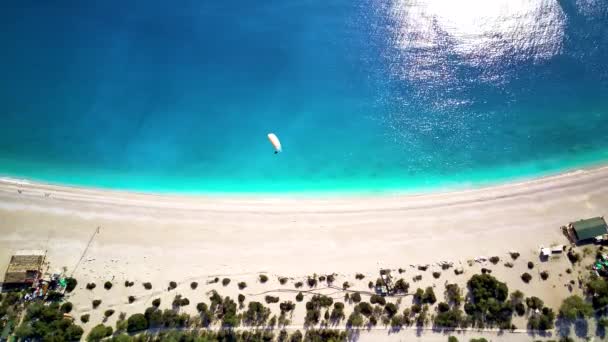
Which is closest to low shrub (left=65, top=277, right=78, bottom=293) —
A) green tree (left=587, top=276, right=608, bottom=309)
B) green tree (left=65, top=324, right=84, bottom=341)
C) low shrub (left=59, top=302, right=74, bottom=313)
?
low shrub (left=59, top=302, right=74, bottom=313)

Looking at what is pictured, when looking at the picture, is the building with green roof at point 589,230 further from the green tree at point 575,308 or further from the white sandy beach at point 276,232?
the green tree at point 575,308

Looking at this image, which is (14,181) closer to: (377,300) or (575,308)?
(377,300)

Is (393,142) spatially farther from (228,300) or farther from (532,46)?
(228,300)

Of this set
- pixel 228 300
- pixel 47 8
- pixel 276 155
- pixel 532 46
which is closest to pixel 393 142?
pixel 276 155

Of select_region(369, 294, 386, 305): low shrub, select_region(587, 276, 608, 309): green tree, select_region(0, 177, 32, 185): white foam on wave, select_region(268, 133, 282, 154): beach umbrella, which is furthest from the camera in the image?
select_region(268, 133, 282, 154): beach umbrella

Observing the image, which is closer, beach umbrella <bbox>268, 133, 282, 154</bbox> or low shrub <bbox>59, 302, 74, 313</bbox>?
low shrub <bbox>59, 302, 74, 313</bbox>

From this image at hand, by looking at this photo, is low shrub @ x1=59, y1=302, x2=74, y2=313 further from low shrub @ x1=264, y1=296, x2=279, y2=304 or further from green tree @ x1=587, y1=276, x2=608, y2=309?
green tree @ x1=587, y1=276, x2=608, y2=309
